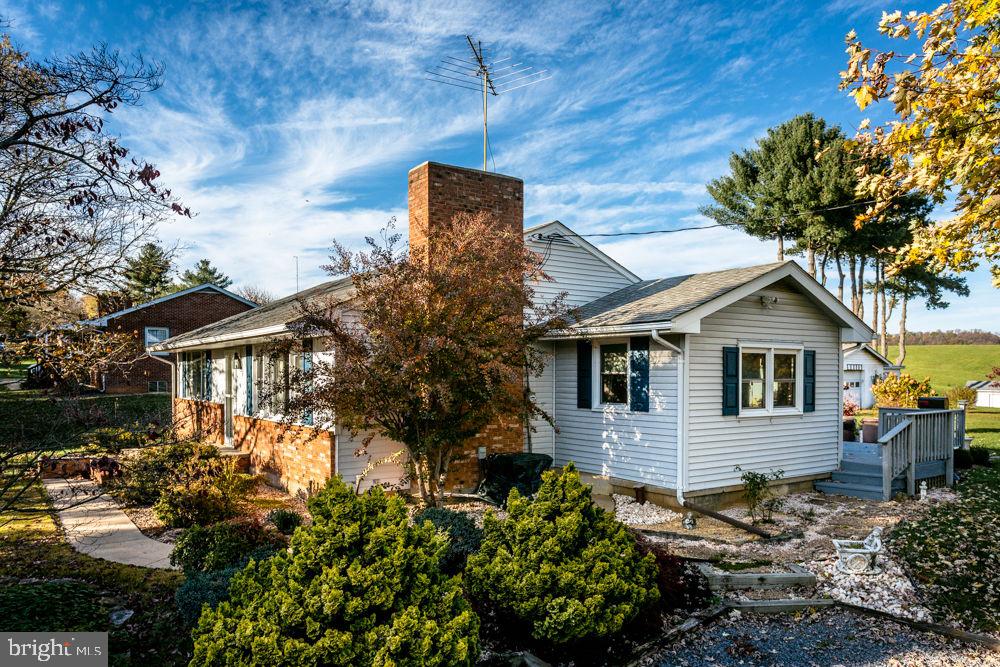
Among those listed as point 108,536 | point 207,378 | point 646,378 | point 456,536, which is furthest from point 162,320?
point 456,536

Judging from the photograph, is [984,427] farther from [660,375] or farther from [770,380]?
[660,375]

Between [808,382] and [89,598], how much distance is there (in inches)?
448

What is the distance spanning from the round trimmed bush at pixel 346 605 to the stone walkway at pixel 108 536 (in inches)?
142

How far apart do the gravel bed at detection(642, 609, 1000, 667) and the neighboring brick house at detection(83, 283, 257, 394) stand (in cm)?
2902

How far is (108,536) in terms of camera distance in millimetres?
8312

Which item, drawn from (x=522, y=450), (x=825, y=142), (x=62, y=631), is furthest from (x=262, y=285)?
(x=62, y=631)

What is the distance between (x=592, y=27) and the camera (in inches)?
431

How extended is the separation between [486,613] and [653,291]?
828 cm

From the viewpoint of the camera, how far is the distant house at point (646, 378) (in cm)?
992

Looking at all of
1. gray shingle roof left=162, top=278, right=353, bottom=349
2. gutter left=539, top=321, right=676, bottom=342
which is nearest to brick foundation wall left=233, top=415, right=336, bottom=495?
gray shingle roof left=162, top=278, right=353, bottom=349

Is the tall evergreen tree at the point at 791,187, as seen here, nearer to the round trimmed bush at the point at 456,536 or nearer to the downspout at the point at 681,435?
the downspout at the point at 681,435

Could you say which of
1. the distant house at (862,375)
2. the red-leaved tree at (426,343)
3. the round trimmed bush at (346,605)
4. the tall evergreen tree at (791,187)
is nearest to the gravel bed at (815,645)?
the round trimmed bush at (346,605)

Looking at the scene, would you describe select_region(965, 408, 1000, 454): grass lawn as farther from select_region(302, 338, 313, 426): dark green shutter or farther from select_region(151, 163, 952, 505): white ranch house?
select_region(302, 338, 313, 426): dark green shutter

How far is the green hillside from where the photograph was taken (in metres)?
45.8
